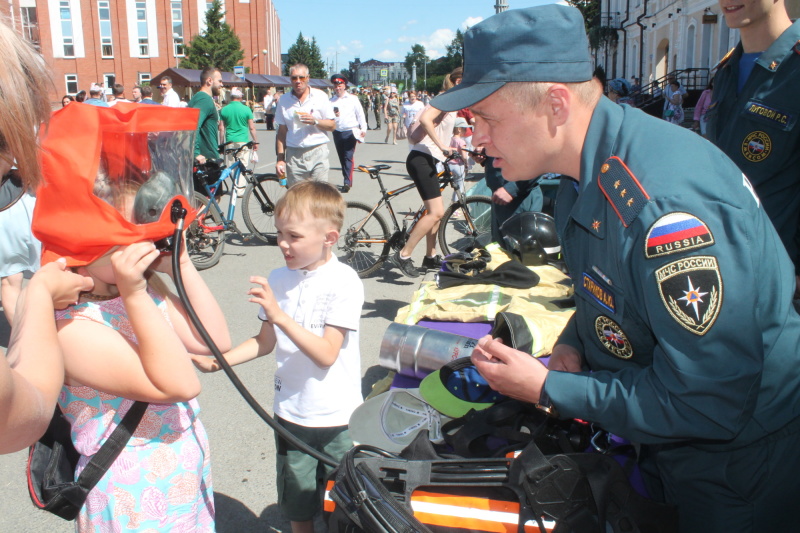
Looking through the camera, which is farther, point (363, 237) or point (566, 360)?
point (363, 237)

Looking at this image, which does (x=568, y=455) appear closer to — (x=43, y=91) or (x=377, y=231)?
(x=43, y=91)

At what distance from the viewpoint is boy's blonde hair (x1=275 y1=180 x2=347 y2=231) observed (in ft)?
8.00

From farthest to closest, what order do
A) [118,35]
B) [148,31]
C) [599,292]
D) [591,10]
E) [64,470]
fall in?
[148,31] → [118,35] → [591,10] → [64,470] → [599,292]

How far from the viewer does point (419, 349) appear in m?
3.40

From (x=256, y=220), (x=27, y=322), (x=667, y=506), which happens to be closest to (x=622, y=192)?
(x=667, y=506)

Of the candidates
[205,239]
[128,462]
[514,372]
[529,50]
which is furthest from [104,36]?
[514,372]

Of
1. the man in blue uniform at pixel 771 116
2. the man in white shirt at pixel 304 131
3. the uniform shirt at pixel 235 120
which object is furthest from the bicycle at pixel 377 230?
the uniform shirt at pixel 235 120

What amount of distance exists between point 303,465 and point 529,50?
5.70 ft

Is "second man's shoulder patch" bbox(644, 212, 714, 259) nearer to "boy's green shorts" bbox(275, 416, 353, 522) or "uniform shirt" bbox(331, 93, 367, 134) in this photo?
"boy's green shorts" bbox(275, 416, 353, 522)

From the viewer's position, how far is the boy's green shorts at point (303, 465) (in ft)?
8.06

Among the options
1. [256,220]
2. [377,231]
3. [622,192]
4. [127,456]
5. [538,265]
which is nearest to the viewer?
[622,192]

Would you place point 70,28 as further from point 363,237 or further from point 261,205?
point 363,237

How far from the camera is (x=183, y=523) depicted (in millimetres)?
1903

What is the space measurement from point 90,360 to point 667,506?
145cm
